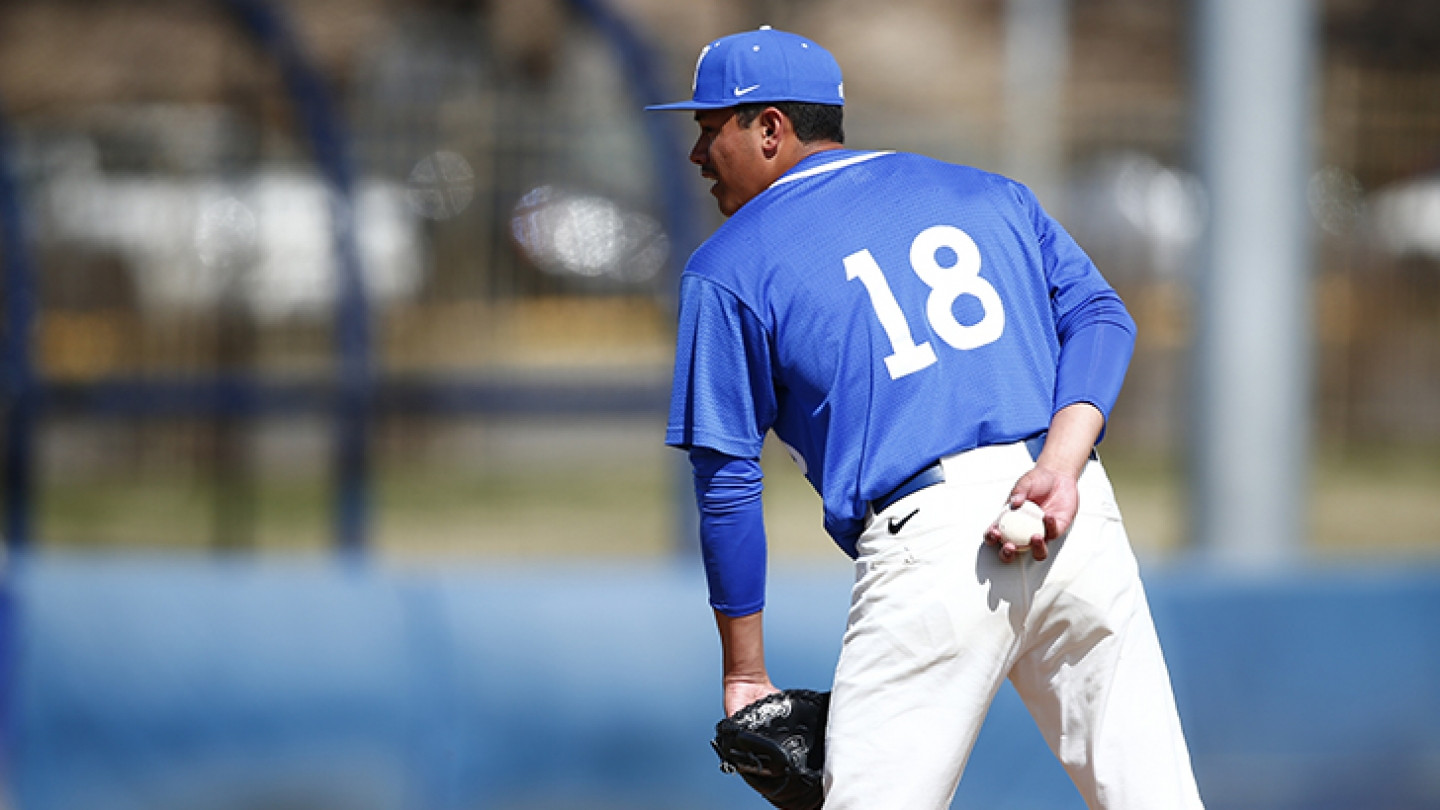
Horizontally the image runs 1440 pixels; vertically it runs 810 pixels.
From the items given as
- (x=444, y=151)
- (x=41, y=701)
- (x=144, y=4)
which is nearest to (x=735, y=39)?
(x=41, y=701)

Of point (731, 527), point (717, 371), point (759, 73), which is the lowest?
point (731, 527)

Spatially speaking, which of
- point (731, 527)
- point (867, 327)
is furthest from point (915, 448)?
point (731, 527)

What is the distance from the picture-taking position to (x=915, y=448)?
2242mm

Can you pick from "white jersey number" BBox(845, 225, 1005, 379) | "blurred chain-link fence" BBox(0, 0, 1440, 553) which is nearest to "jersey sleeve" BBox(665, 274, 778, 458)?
"white jersey number" BBox(845, 225, 1005, 379)

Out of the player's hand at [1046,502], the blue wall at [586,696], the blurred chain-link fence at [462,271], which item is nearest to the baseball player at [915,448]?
the player's hand at [1046,502]

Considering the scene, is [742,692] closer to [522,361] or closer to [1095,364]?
[1095,364]

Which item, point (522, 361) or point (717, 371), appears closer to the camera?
point (717, 371)

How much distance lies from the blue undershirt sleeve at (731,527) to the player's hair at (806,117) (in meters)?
0.51

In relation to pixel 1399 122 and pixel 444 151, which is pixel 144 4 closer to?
pixel 444 151

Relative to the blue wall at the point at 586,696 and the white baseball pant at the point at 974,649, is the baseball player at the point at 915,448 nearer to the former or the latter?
the white baseball pant at the point at 974,649

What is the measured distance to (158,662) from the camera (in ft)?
14.9

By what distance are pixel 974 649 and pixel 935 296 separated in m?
0.51

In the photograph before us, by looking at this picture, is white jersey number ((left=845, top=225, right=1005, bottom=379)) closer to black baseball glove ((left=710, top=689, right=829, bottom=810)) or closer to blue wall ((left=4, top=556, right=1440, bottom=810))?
black baseball glove ((left=710, top=689, right=829, bottom=810))

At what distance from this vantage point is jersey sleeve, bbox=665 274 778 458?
231 centimetres
